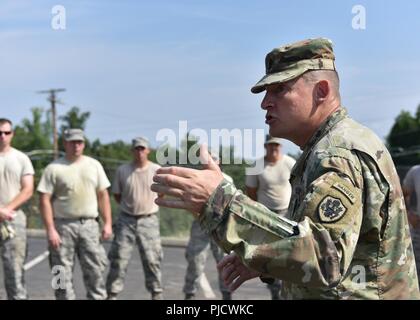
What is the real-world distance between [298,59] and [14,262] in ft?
18.9

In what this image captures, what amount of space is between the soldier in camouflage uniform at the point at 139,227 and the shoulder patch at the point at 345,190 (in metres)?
6.26

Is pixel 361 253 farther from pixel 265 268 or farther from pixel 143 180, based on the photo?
pixel 143 180

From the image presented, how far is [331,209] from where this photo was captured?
2.08 meters

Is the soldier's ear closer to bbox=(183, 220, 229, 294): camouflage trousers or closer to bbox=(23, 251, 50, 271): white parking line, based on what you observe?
bbox=(183, 220, 229, 294): camouflage trousers

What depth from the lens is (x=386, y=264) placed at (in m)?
2.40

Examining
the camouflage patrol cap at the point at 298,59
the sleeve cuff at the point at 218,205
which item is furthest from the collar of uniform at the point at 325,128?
the sleeve cuff at the point at 218,205

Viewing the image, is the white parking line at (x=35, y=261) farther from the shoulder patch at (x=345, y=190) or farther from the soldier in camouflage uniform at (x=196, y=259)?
the shoulder patch at (x=345, y=190)

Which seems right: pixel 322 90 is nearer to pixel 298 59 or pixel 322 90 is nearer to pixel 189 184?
pixel 298 59

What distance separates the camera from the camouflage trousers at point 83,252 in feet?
25.2

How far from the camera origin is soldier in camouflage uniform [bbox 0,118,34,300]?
7.48 meters

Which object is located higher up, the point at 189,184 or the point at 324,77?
Result: the point at 324,77

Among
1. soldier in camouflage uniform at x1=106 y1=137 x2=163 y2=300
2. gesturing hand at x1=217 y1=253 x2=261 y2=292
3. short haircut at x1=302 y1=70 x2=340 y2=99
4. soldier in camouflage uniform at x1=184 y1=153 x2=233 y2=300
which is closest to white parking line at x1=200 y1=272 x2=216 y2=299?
soldier in camouflage uniform at x1=184 y1=153 x2=233 y2=300

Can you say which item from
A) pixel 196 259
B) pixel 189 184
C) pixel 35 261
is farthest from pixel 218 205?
pixel 35 261

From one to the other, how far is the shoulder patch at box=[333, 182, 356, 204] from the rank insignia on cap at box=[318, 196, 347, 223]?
0.13 feet
